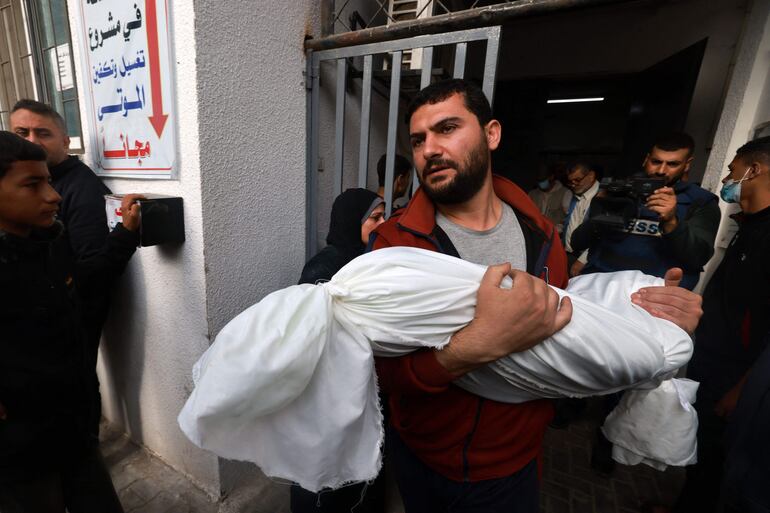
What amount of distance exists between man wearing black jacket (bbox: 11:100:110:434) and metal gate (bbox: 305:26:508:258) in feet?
3.86

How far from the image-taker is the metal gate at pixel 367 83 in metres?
1.52

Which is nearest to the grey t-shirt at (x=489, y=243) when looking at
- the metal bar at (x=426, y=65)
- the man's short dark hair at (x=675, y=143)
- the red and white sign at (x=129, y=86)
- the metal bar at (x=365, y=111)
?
the metal bar at (x=426, y=65)

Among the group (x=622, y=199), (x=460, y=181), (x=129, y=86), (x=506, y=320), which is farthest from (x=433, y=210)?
(x=129, y=86)

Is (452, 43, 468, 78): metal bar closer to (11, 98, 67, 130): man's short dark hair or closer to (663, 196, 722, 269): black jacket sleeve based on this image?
(663, 196, 722, 269): black jacket sleeve

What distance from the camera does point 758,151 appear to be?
1.86m

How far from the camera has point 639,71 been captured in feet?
15.3

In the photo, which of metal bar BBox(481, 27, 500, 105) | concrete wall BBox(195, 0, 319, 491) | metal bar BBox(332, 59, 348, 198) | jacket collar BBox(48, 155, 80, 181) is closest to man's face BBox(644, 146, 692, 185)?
metal bar BBox(481, 27, 500, 105)

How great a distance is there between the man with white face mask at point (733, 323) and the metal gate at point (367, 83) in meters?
1.59

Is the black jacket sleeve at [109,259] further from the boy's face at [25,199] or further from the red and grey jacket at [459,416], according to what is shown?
the red and grey jacket at [459,416]

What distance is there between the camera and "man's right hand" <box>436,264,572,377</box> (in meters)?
0.80

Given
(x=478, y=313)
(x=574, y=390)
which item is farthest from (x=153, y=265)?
(x=574, y=390)

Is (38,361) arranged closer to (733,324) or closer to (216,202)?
(216,202)

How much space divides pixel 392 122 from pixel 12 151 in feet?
4.91

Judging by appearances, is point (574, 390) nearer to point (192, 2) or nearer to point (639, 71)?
point (192, 2)
